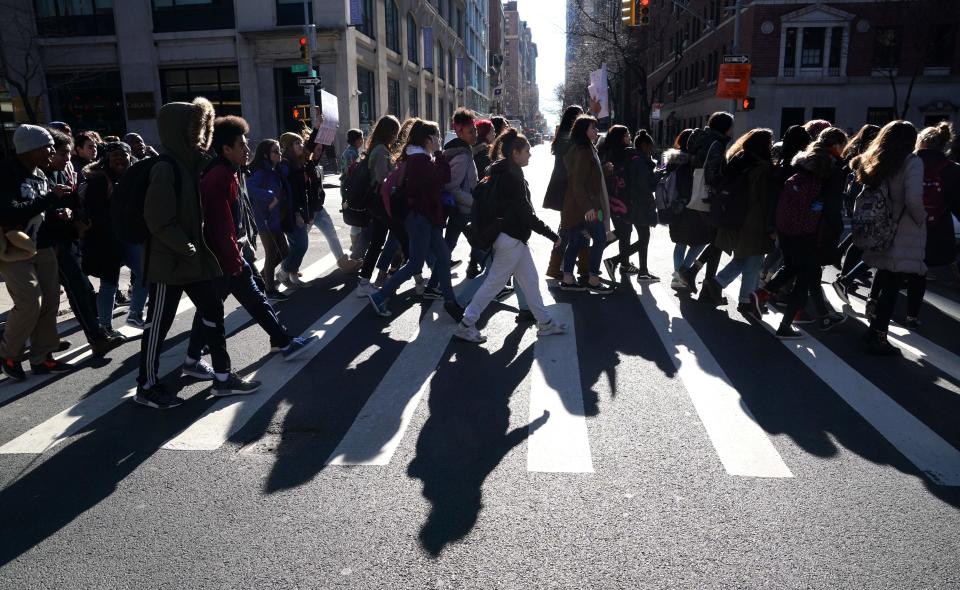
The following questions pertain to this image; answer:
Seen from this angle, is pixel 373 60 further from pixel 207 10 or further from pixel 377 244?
pixel 377 244

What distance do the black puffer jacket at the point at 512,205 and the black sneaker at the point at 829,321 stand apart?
2978 mm

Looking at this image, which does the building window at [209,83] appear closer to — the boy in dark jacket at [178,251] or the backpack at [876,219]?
the boy in dark jacket at [178,251]

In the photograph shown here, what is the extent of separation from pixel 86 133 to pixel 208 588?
6.51m

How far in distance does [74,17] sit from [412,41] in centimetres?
2032

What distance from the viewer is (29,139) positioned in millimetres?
5359

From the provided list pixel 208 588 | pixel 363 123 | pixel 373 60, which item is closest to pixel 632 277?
pixel 208 588

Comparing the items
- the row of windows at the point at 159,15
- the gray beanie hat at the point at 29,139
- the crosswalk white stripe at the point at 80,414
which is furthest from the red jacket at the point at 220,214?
the row of windows at the point at 159,15

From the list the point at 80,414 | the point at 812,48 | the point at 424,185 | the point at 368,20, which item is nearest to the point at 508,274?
the point at 424,185

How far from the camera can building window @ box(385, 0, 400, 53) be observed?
1577 inches

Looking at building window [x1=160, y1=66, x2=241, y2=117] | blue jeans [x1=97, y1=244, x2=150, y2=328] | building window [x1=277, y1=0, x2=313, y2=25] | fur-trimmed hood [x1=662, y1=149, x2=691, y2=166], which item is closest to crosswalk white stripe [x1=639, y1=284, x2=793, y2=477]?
fur-trimmed hood [x1=662, y1=149, x2=691, y2=166]

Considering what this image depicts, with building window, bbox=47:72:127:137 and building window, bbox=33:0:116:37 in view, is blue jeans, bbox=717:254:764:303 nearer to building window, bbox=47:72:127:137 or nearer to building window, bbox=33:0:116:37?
building window, bbox=47:72:127:137

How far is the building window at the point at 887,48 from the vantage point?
132ft

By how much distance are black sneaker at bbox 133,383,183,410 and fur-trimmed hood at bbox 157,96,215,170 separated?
1603mm

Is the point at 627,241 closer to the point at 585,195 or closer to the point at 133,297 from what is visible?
the point at 585,195
